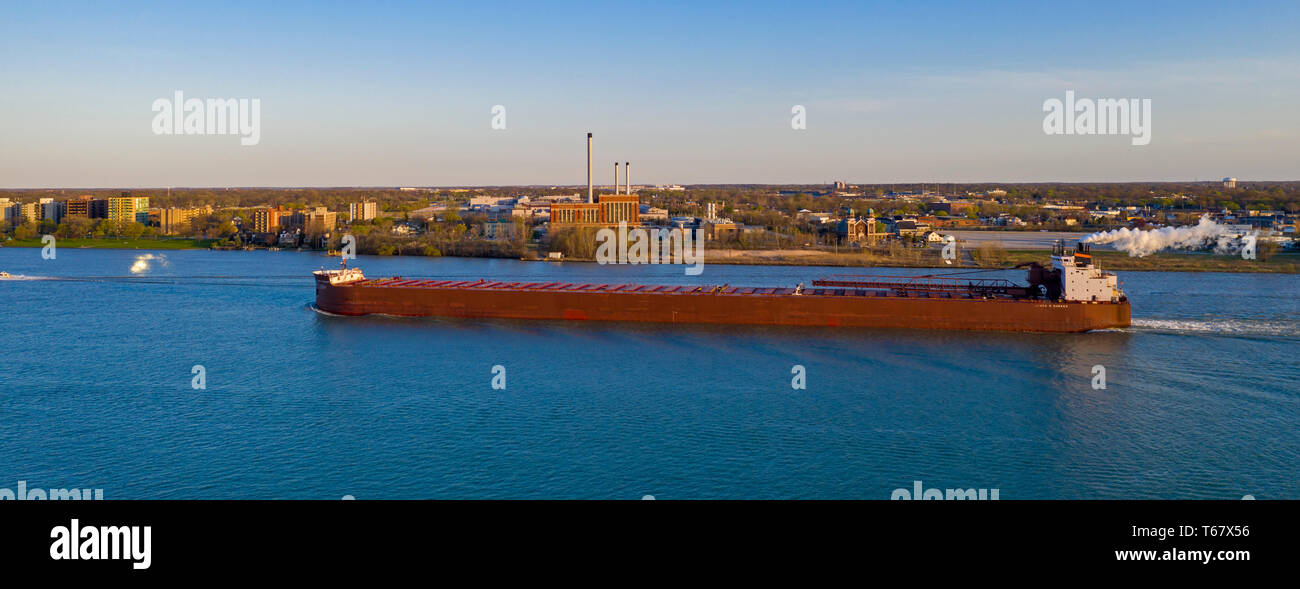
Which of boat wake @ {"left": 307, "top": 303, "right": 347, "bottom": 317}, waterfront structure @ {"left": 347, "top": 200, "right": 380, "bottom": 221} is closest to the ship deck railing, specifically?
boat wake @ {"left": 307, "top": 303, "right": 347, "bottom": 317}

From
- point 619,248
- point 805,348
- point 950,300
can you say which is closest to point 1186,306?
point 950,300

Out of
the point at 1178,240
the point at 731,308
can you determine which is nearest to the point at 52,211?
the point at 731,308

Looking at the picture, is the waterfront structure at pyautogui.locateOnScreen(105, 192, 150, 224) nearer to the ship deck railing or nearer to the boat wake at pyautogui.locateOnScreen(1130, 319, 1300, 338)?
the ship deck railing

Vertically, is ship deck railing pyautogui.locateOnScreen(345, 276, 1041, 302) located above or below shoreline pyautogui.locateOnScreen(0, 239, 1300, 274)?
below

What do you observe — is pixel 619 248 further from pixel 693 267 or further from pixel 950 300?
pixel 950 300

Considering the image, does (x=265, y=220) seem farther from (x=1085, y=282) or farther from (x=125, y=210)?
(x=1085, y=282)

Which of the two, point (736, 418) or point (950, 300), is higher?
point (950, 300)

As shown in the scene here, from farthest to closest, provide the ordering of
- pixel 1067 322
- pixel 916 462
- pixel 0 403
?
pixel 1067 322 < pixel 0 403 < pixel 916 462

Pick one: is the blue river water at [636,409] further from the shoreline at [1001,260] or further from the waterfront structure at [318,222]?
the waterfront structure at [318,222]
